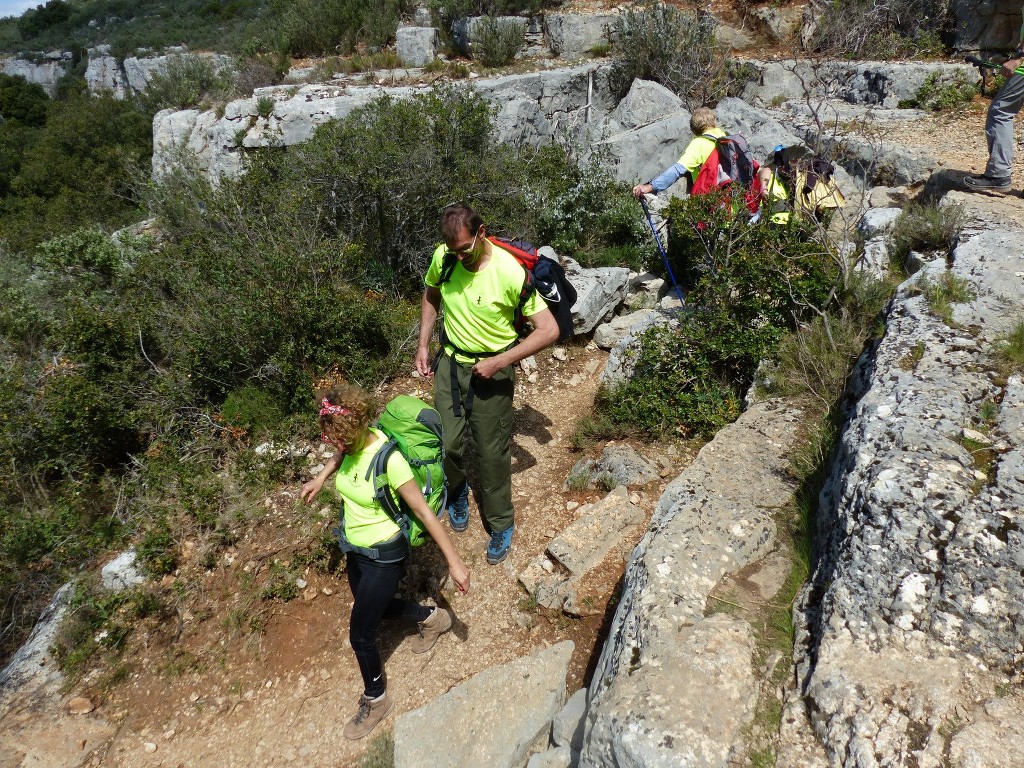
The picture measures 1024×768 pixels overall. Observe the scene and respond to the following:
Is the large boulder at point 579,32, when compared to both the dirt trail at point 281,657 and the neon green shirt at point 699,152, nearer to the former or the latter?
the neon green shirt at point 699,152

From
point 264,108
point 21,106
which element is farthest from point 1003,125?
point 21,106

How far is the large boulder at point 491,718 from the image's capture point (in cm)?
299

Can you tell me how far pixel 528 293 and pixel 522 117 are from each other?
7.89 metres

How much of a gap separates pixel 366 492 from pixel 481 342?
114cm

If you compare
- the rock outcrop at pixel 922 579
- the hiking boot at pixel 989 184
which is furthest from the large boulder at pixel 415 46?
the rock outcrop at pixel 922 579

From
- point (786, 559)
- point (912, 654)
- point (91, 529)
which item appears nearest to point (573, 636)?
point (786, 559)

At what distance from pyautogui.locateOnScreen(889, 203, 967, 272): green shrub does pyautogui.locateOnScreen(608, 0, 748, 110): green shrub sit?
616 centimetres

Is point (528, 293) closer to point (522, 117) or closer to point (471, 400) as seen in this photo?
point (471, 400)

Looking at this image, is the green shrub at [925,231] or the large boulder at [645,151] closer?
the green shrub at [925,231]

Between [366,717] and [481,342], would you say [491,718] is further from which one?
[481,342]

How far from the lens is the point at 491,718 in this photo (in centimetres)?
312

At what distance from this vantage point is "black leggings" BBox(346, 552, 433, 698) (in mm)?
3080

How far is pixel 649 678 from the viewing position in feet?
7.63

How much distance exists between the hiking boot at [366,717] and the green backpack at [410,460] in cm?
94
